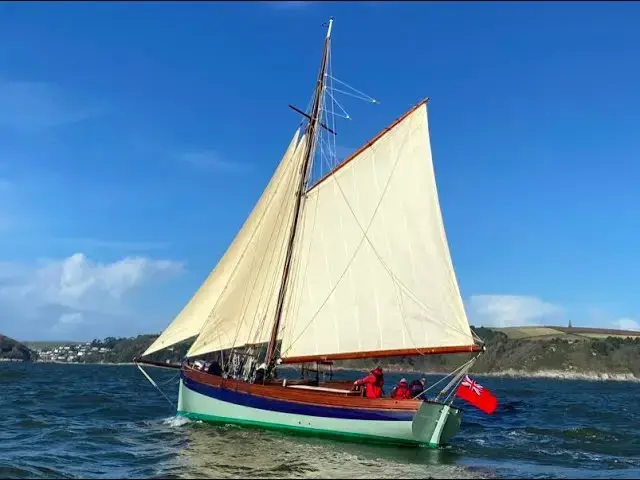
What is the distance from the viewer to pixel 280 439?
102 ft

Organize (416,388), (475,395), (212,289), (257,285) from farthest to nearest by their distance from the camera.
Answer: (212,289) < (257,285) < (475,395) < (416,388)

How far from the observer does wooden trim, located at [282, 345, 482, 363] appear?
3069 cm

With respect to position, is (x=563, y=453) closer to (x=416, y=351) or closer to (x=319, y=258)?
(x=416, y=351)

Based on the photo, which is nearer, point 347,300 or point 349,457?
point 349,457

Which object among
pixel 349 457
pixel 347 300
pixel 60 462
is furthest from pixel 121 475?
pixel 347 300

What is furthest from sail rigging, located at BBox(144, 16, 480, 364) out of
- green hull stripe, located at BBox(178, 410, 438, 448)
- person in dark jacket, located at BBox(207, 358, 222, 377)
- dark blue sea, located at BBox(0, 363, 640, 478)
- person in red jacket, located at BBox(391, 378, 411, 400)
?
dark blue sea, located at BBox(0, 363, 640, 478)

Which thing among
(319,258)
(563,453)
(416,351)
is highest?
(319,258)

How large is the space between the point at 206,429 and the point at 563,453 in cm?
1680

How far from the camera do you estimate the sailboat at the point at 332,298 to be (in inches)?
1225

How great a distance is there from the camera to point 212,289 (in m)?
37.8

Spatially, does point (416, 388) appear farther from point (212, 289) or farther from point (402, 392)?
point (212, 289)

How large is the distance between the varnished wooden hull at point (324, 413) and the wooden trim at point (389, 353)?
2053 millimetres

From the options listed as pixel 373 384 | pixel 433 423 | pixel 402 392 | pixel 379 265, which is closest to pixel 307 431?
pixel 373 384

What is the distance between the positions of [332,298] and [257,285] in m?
5.41
